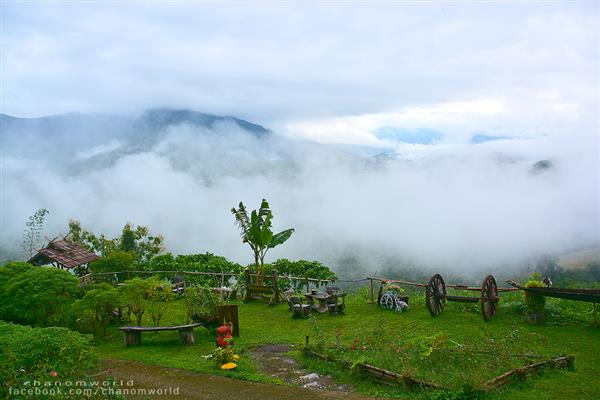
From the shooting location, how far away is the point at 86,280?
20.5m

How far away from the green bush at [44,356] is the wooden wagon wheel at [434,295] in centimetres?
957

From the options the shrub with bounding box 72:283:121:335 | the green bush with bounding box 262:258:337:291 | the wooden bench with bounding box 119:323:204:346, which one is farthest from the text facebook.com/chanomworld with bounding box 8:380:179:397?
the green bush with bounding box 262:258:337:291

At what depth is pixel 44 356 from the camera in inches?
369

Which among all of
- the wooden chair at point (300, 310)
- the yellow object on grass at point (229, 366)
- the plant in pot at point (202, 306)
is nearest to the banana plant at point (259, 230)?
the wooden chair at point (300, 310)

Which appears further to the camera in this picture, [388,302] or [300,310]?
[388,302]

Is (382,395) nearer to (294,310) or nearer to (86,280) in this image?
(294,310)

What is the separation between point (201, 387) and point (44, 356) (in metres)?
2.95

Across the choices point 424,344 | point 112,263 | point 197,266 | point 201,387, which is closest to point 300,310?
point 424,344

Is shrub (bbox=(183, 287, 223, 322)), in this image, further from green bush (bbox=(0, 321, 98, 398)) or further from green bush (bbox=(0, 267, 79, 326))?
green bush (bbox=(0, 321, 98, 398))

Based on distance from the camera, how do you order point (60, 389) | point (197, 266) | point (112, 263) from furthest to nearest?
point (197, 266) < point (112, 263) < point (60, 389)

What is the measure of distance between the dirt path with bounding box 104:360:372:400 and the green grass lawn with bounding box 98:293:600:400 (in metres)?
0.36

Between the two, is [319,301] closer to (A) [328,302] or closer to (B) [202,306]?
(A) [328,302]

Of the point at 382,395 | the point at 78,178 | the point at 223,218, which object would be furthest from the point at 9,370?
the point at 78,178

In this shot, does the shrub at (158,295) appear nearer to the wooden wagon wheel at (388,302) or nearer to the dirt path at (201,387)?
the dirt path at (201,387)
